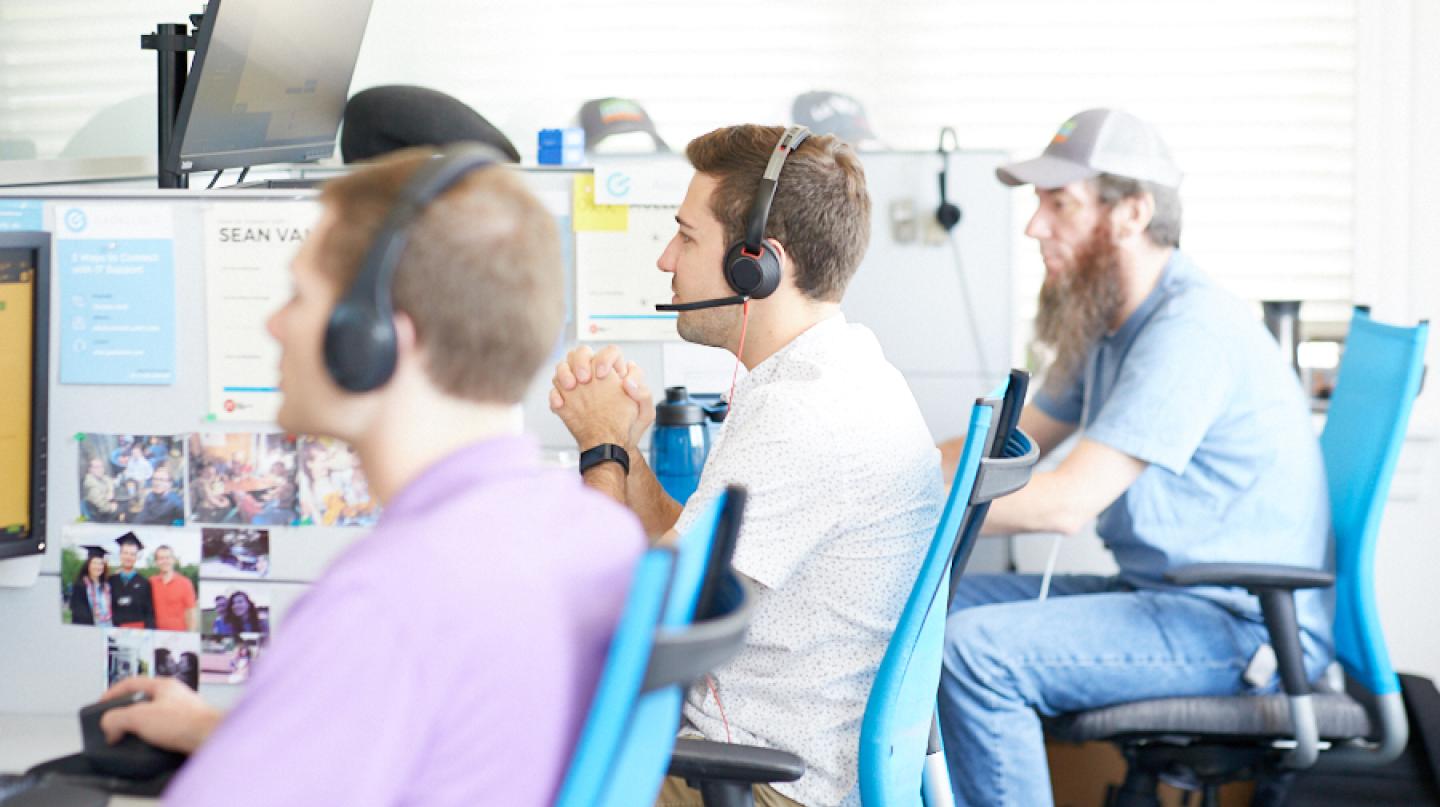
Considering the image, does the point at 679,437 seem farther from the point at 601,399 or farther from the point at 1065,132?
the point at 1065,132

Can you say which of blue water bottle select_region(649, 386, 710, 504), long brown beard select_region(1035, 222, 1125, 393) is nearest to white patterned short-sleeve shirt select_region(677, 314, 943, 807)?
blue water bottle select_region(649, 386, 710, 504)

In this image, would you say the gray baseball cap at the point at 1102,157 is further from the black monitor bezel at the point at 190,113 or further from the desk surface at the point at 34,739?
the desk surface at the point at 34,739

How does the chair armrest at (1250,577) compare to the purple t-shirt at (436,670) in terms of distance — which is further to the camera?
the chair armrest at (1250,577)

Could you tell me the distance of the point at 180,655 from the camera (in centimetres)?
162

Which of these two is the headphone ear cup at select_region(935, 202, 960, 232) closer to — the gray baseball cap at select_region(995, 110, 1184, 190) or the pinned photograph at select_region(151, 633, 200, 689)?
the gray baseball cap at select_region(995, 110, 1184, 190)

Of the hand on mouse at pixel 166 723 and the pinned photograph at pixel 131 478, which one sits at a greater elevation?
the pinned photograph at pixel 131 478

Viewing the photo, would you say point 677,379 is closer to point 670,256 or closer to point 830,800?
point 670,256

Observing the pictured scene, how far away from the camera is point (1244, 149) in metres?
3.14

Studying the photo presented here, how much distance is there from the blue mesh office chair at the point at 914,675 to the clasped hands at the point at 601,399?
430 millimetres

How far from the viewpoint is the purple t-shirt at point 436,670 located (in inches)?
27.6

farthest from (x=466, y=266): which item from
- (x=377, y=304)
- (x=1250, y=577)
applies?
(x=1250, y=577)

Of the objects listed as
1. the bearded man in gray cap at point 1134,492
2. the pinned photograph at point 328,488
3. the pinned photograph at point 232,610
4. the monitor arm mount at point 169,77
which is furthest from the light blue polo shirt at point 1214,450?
the monitor arm mount at point 169,77

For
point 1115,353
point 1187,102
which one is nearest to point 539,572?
point 1115,353

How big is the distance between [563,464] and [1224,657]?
922 millimetres
